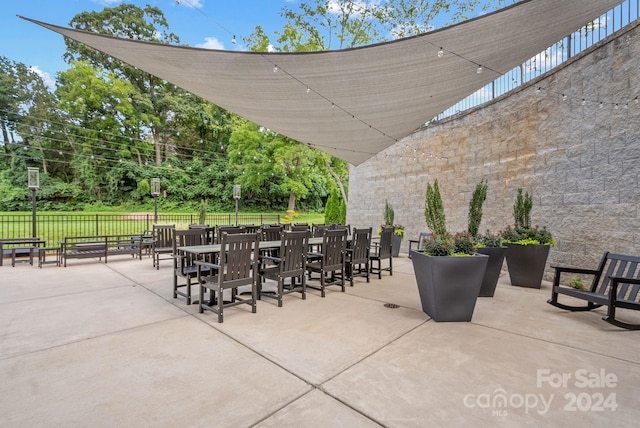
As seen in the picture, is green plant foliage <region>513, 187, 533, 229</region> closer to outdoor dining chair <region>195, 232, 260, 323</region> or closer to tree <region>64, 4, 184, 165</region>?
outdoor dining chair <region>195, 232, 260, 323</region>

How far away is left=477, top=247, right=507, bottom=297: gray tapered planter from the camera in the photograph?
12.7ft

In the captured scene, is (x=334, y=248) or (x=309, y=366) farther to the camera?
(x=334, y=248)

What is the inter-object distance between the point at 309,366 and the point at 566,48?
605 centimetres

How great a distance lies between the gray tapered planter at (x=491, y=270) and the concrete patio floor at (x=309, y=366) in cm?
38

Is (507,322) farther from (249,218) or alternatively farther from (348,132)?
(249,218)

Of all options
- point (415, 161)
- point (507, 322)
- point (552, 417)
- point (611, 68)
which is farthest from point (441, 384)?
point (415, 161)

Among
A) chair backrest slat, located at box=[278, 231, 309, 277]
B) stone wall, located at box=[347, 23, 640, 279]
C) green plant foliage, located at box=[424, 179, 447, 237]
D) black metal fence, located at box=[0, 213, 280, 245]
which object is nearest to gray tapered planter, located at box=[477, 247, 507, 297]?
green plant foliage, located at box=[424, 179, 447, 237]

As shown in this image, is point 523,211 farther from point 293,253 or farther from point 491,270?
point 293,253

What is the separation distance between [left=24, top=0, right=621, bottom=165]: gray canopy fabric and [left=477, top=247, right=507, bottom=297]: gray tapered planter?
2242 millimetres

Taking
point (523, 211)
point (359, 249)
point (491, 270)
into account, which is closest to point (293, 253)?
point (359, 249)

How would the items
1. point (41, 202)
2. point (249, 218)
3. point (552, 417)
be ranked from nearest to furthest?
point (552, 417) → point (41, 202) → point (249, 218)

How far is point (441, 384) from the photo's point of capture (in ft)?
5.95

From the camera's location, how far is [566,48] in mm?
4645

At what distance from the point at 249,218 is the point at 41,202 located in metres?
11.8
